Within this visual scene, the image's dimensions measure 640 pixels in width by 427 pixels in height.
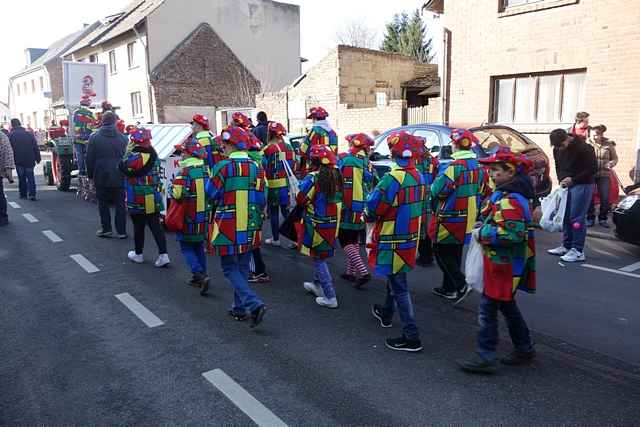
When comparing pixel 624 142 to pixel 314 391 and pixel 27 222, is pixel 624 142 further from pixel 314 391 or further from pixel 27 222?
pixel 27 222

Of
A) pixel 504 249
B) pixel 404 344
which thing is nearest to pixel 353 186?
pixel 404 344

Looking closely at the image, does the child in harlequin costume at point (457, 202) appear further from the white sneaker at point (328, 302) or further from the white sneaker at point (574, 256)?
the white sneaker at point (574, 256)

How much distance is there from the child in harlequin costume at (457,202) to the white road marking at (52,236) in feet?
20.0

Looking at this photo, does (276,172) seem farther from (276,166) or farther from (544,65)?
(544,65)

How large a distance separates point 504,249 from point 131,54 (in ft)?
95.7

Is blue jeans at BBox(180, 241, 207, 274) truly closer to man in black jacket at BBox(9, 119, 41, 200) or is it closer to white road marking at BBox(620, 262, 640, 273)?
white road marking at BBox(620, 262, 640, 273)

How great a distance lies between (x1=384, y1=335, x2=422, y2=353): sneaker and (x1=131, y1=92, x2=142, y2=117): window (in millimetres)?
27610

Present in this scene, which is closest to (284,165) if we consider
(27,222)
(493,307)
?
(493,307)

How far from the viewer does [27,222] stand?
980 cm

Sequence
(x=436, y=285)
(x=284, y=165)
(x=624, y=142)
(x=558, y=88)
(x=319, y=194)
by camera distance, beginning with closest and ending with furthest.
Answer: (x=319, y=194) → (x=436, y=285) → (x=284, y=165) → (x=624, y=142) → (x=558, y=88)

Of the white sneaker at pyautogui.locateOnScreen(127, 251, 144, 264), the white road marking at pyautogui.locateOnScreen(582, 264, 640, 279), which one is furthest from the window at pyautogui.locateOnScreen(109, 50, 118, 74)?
the white road marking at pyautogui.locateOnScreen(582, 264, 640, 279)

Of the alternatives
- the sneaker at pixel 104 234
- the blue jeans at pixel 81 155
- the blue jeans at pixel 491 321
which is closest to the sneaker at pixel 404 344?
the blue jeans at pixel 491 321

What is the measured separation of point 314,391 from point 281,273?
302 cm

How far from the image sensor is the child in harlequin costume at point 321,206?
497cm
